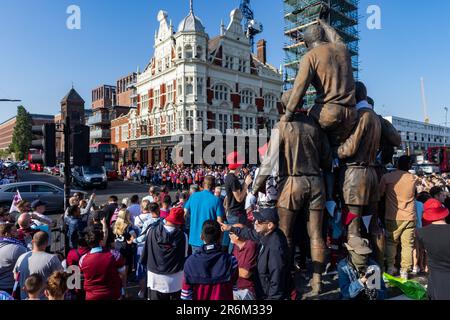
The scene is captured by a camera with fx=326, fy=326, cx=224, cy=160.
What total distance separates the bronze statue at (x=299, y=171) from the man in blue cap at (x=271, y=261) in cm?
108

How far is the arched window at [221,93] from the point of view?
121 feet

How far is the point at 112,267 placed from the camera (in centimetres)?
351

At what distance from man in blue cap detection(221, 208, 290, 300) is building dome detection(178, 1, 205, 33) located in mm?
33916

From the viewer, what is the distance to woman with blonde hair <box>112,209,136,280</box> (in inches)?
220

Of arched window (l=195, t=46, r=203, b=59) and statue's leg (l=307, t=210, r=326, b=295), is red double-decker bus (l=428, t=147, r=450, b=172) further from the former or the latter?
statue's leg (l=307, t=210, r=326, b=295)

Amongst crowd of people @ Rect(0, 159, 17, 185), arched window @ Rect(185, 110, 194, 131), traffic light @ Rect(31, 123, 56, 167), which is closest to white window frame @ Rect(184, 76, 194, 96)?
arched window @ Rect(185, 110, 194, 131)

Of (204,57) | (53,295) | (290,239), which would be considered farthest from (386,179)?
(204,57)

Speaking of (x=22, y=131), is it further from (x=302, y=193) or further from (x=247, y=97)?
(x=302, y=193)

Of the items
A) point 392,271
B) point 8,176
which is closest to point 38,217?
point 392,271

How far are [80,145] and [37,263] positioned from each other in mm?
3532

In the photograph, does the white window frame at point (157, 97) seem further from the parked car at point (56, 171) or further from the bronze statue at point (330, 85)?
the bronze statue at point (330, 85)

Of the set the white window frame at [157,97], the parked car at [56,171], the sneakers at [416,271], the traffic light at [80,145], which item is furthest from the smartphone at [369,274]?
the parked car at [56,171]

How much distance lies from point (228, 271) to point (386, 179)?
3483mm

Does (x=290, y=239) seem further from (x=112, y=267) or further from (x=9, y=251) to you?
(x=9, y=251)
